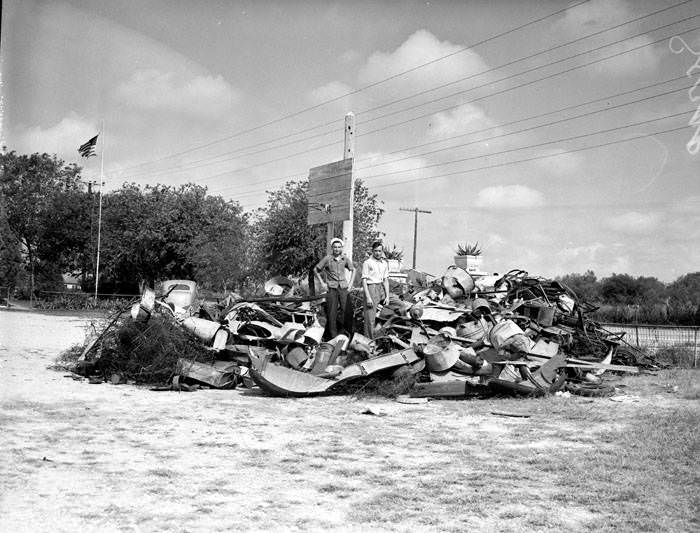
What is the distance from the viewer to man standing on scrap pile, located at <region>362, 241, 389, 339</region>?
11.2m

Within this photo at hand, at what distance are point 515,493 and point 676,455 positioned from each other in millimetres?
1943

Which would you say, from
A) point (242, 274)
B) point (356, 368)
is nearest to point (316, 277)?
point (356, 368)

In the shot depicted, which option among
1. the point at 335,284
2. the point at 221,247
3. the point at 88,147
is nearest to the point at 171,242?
the point at 221,247

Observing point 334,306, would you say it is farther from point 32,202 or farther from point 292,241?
point 32,202

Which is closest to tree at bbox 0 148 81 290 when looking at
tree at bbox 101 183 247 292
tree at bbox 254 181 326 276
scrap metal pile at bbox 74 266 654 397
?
tree at bbox 101 183 247 292

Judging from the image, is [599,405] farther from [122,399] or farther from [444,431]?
[122,399]

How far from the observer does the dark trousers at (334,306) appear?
11266mm

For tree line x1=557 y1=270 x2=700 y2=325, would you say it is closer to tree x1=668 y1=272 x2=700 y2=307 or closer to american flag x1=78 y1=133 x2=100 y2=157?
tree x1=668 y1=272 x2=700 y2=307

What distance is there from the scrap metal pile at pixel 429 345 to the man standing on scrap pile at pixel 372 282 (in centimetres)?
29

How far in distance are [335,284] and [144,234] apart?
129ft

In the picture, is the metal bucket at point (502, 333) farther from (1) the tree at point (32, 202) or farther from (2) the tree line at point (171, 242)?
(1) the tree at point (32, 202)

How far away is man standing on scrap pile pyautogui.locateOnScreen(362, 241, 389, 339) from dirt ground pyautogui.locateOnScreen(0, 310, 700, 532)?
8.34ft

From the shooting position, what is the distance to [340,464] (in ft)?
17.4

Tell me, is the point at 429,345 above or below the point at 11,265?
below
